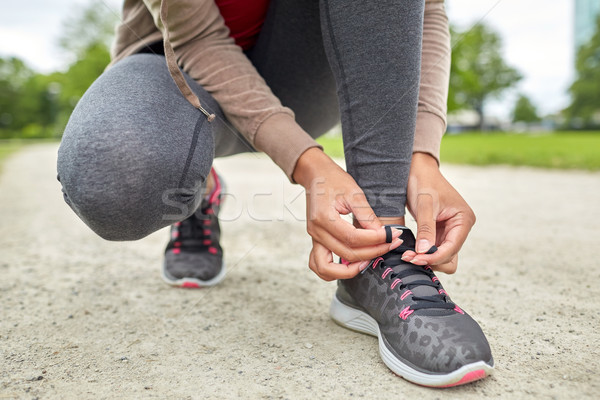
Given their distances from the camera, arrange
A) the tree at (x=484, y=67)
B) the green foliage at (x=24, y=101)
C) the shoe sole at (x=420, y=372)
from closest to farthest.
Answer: the shoe sole at (x=420, y=372) < the tree at (x=484, y=67) < the green foliage at (x=24, y=101)

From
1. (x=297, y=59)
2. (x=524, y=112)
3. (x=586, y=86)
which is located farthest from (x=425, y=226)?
(x=524, y=112)

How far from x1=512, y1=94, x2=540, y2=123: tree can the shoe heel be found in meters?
51.0

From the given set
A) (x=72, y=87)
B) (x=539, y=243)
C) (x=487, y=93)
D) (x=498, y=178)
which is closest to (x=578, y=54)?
(x=487, y=93)

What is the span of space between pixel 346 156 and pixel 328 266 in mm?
228

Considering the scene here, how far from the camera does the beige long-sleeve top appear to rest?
866 millimetres

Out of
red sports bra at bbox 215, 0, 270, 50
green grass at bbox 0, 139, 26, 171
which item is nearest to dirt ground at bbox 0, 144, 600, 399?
red sports bra at bbox 215, 0, 270, 50

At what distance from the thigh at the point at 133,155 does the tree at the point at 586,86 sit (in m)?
29.5

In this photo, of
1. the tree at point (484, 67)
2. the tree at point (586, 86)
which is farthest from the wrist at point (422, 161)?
the tree at point (586, 86)

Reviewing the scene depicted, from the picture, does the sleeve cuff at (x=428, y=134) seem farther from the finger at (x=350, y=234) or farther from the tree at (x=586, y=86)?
the tree at (x=586, y=86)

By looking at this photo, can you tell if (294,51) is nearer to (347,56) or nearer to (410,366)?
(347,56)

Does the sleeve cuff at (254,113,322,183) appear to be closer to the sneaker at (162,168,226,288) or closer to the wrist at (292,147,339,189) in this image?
the wrist at (292,147,339,189)

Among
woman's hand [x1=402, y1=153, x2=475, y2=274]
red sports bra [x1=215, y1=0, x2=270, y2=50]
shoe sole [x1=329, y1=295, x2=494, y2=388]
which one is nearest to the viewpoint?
shoe sole [x1=329, y1=295, x2=494, y2=388]

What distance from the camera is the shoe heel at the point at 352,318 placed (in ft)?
2.96

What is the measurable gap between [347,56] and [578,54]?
32.6 metres
